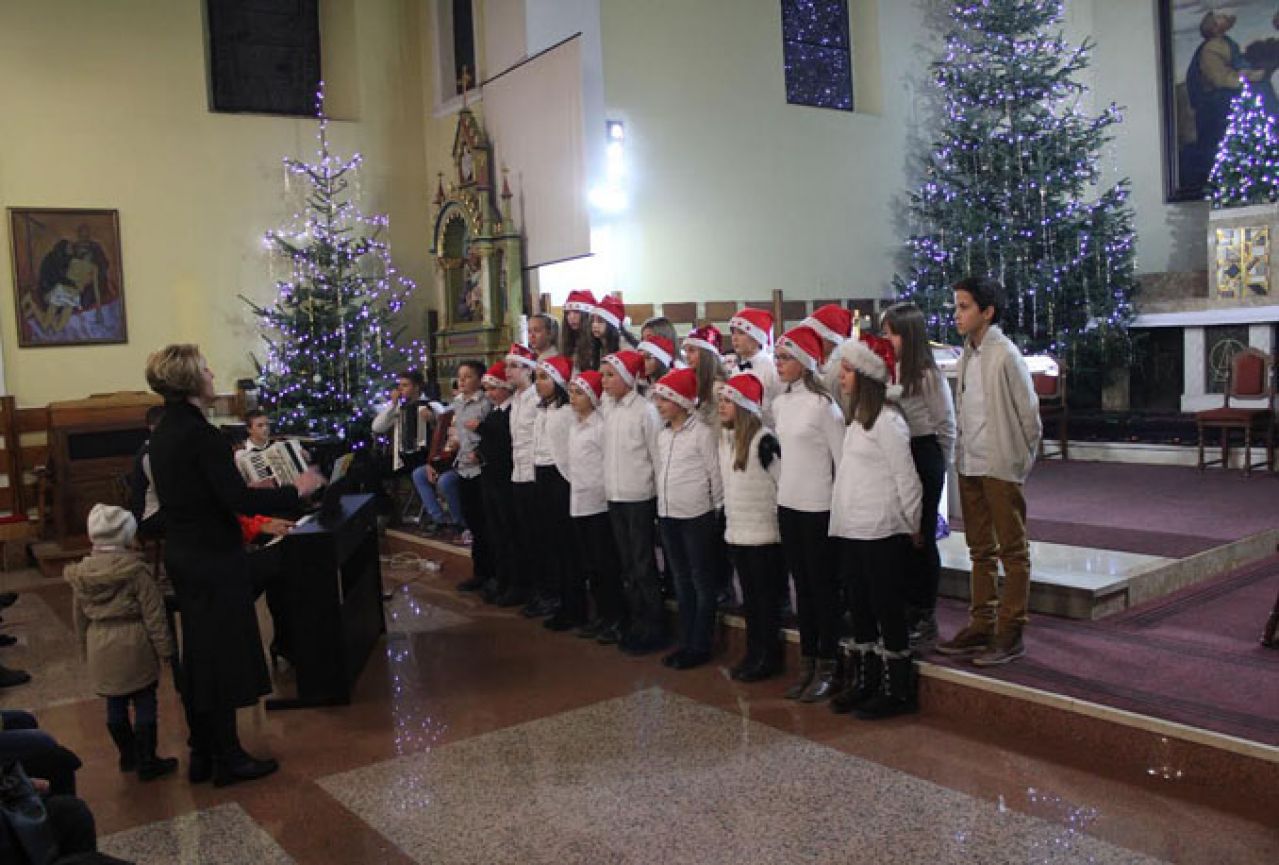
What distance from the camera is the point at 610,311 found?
6430 millimetres

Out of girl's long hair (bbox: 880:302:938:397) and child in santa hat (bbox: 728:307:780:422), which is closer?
girl's long hair (bbox: 880:302:938:397)

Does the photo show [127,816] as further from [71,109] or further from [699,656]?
[71,109]

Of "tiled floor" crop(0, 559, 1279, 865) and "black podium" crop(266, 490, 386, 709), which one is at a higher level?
"black podium" crop(266, 490, 386, 709)

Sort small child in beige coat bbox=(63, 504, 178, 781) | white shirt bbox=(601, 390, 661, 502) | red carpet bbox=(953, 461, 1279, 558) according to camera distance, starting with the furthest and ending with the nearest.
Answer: red carpet bbox=(953, 461, 1279, 558) → white shirt bbox=(601, 390, 661, 502) → small child in beige coat bbox=(63, 504, 178, 781)

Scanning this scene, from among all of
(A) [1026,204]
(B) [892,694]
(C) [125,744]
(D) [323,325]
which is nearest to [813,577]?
(B) [892,694]

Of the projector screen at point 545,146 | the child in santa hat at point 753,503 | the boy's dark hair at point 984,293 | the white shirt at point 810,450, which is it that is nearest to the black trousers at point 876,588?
the white shirt at point 810,450

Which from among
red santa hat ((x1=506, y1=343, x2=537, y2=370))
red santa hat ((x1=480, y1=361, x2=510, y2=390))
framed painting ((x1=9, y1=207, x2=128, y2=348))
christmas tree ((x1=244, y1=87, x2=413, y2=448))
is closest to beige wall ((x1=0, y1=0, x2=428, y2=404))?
framed painting ((x1=9, y1=207, x2=128, y2=348))

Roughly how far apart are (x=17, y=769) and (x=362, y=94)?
35.7ft

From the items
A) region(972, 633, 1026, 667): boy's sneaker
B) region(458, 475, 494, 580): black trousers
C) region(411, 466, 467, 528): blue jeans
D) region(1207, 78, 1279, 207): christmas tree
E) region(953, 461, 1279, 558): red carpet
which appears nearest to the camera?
region(972, 633, 1026, 667): boy's sneaker

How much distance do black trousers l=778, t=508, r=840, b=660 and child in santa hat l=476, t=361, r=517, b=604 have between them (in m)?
2.37

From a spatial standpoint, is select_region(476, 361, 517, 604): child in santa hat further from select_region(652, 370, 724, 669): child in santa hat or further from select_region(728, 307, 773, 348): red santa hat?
select_region(728, 307, 773, 348): red santa hat

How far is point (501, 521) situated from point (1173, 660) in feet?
12.7

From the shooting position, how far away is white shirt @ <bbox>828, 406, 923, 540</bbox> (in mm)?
4238

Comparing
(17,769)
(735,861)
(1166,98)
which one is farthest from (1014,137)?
(17,769)
